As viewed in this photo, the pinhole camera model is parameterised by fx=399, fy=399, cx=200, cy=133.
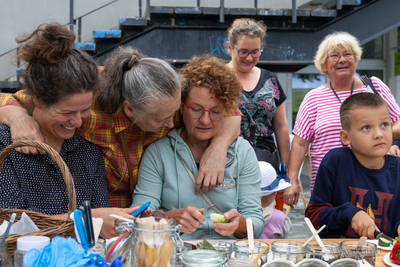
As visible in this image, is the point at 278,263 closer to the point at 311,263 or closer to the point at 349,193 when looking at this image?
the point at 311,263

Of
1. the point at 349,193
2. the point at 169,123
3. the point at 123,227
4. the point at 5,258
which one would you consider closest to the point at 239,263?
the point at 123,227

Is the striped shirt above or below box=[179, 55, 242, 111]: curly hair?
below

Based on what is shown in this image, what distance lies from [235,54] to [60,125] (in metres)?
1.50

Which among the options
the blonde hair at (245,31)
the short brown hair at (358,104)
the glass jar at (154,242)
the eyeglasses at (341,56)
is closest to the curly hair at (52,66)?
the glass jar at (154,242)

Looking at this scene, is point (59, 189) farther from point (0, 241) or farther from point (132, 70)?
point (0, 241)

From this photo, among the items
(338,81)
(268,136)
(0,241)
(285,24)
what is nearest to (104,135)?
(0,241)

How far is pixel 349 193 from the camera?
5.87ft

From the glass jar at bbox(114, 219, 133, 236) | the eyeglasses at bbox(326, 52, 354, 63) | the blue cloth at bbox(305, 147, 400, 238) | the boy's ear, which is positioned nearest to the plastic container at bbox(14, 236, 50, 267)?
the glass jar at bbox(114, 219, 133, 236)

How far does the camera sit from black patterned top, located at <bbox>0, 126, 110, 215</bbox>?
147cm

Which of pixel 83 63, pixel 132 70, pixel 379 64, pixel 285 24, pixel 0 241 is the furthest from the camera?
pixel 379 64

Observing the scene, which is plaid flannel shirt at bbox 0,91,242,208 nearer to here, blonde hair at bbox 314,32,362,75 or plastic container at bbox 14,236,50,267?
plastic container at bbox 14,236,50,267

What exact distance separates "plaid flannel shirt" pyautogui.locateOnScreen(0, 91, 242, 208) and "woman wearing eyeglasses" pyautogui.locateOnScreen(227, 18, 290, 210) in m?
0.90

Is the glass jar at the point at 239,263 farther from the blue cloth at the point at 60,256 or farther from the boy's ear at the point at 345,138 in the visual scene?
the boy's ear at the point at 345,138

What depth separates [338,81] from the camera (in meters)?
2.67
